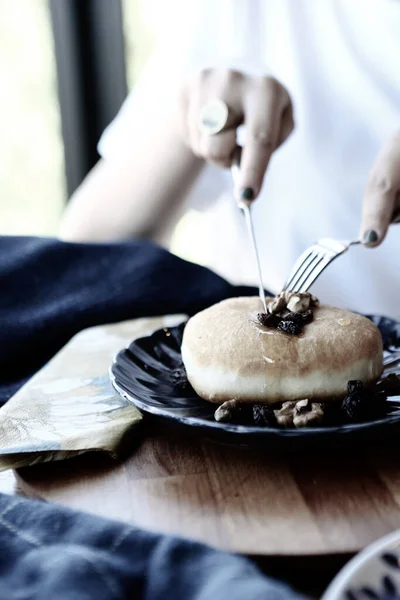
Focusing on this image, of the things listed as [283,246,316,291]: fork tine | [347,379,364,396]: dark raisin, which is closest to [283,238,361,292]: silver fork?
[283,246,316,291]: fork tine

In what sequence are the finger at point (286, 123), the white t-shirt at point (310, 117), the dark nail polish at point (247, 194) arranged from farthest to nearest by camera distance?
the white t-shirt at point (310, 117) < the finger at point (286, 123) < the dark nail polish at point (247, 194)

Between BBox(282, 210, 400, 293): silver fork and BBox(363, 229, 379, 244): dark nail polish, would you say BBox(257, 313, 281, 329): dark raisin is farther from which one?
BBox(363, 229, 379, 244): dark nail polish

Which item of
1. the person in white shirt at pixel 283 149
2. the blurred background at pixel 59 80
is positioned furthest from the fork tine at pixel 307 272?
the blurred background at pixel 59 80

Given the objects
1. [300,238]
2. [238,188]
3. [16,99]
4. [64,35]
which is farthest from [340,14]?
[16,99]

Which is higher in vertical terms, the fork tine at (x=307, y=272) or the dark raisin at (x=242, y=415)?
the fork tine at (x=307, y=272)

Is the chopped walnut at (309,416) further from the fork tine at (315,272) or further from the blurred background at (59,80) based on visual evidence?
the blurred background at (59,80)

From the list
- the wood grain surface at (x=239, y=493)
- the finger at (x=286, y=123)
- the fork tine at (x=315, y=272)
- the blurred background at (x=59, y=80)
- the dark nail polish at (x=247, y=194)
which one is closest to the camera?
the wood grain surface at (x=239, y=493)
